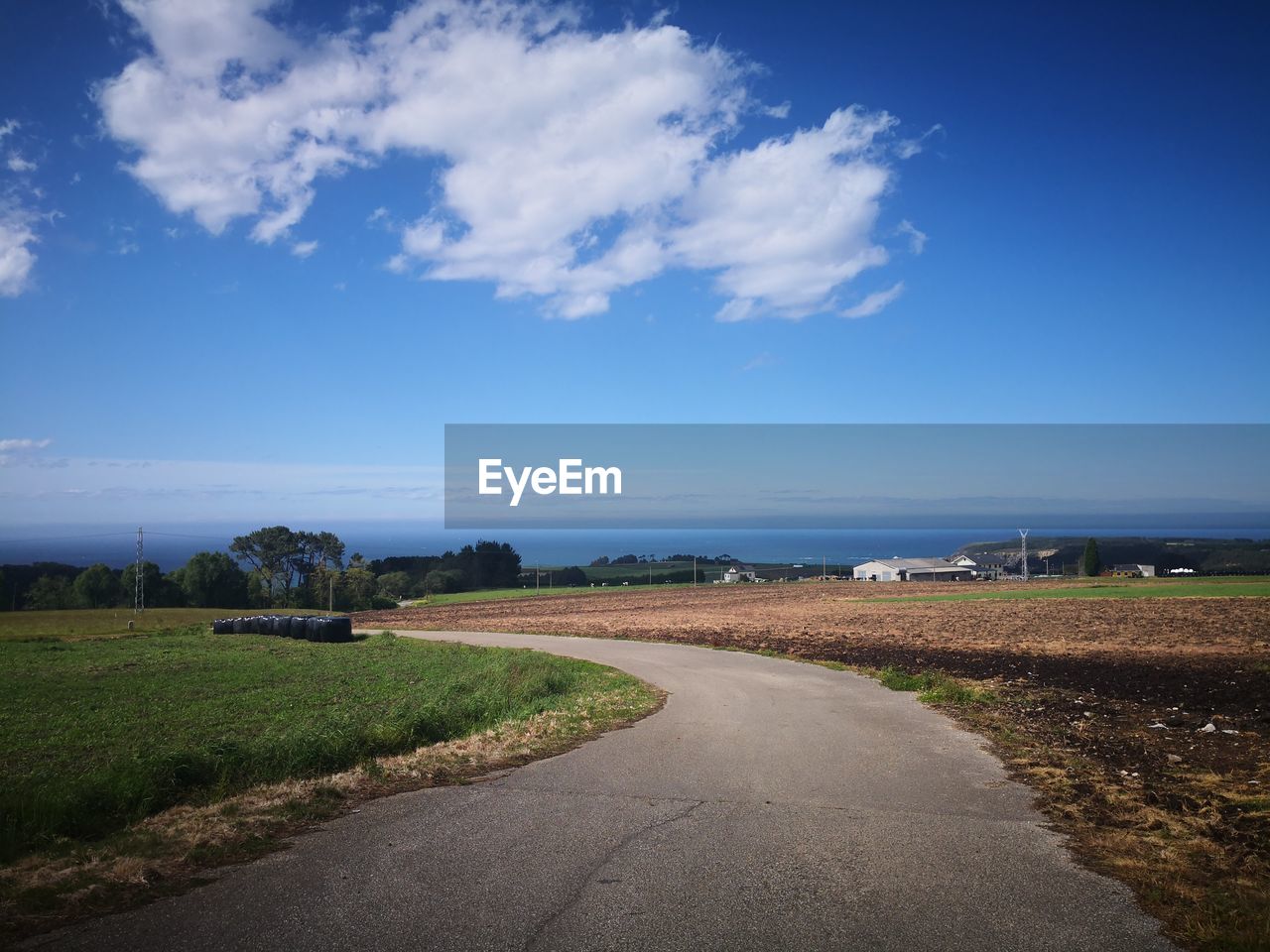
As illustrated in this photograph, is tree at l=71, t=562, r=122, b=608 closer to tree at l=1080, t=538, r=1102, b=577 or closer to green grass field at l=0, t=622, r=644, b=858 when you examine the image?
green grass field at l=0, t=622, r=644, b=858

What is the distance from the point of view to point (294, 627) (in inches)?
1533

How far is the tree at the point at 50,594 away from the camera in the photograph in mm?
84812

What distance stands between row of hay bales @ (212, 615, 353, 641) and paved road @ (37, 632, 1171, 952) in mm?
29908

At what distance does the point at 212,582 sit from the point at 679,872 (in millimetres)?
93044

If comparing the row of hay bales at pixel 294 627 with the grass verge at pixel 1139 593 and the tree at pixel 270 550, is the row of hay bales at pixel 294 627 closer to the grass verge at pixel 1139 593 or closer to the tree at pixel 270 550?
the grass verge at pixel 1139 593

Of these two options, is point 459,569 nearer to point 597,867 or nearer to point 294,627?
point 294,627

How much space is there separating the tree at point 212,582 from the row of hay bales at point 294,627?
4987 cm

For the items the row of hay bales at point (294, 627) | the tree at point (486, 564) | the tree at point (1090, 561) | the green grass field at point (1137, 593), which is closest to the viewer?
the row of hay bales at point (294, 627)

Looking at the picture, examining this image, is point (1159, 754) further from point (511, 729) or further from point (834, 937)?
point (511, 729)

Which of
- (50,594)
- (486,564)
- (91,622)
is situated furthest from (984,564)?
(50,594)


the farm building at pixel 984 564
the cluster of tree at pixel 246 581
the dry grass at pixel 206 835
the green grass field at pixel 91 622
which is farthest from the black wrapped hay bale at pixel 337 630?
the farm building at pixel 984 564

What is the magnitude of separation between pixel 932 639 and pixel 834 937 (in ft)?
86.7

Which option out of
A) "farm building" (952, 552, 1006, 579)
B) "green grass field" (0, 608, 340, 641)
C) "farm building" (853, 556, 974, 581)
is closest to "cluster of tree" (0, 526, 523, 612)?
"green grass field" (0, 608, 340, 641)

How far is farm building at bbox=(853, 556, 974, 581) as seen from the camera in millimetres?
136375
